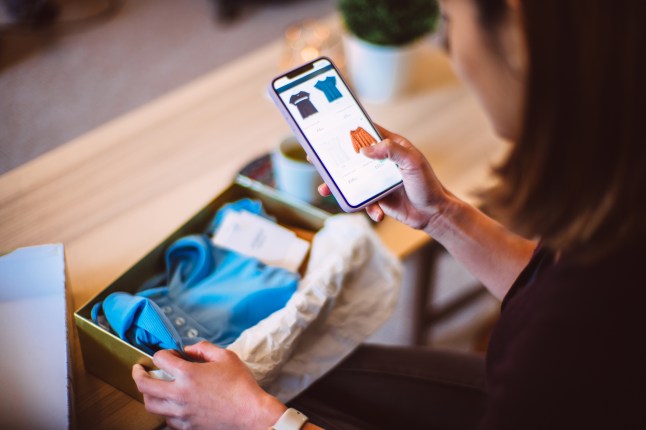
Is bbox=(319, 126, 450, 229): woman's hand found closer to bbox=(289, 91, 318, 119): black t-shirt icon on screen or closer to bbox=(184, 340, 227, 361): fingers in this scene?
bbox=(289, 91, 318, 119): black t-shirt icon on screen

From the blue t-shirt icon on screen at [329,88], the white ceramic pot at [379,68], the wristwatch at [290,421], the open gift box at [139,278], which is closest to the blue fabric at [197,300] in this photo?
the open gift box at [139,278]

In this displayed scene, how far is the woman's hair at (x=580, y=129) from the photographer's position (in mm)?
492

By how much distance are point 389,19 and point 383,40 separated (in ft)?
0.16

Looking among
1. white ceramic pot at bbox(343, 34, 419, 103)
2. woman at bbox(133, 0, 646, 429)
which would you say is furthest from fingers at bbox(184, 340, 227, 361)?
white ceramic pot at bbox(343, 34, 419, 103)

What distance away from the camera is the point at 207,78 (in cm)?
122

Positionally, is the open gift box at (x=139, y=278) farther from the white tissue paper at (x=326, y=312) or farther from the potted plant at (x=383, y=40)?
the potted plant at (x=383, y=40)

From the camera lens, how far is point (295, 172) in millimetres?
943

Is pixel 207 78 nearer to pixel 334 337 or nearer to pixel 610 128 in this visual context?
pixel 334 337

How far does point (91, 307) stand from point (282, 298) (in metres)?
0.24

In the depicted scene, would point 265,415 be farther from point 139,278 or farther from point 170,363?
point 139,278

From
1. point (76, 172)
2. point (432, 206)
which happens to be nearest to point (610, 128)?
point (432, 206)

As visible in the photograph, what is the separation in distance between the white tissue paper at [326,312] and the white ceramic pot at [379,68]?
1.39 feet

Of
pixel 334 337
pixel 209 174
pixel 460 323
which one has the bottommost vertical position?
pixel 460 323

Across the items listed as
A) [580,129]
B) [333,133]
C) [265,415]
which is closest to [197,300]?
[265,415]
